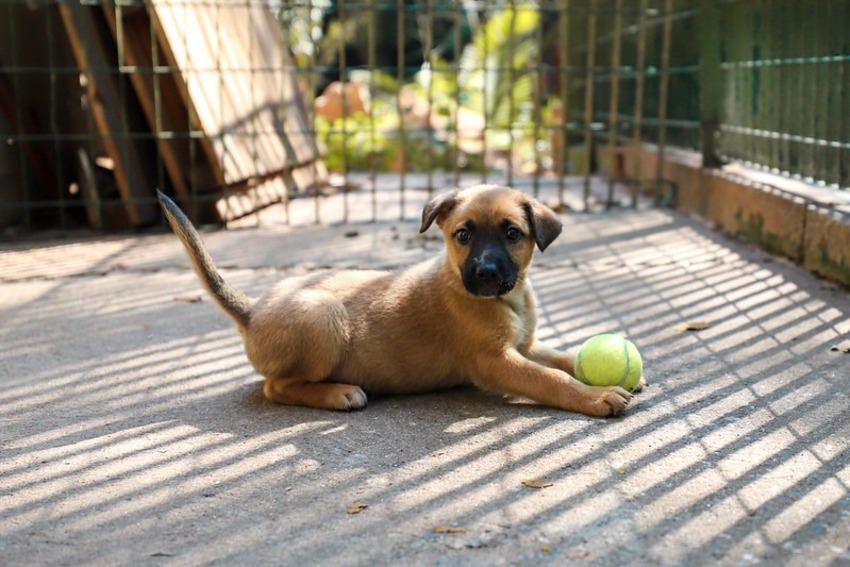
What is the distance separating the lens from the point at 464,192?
4.71m

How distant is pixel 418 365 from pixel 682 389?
119cm

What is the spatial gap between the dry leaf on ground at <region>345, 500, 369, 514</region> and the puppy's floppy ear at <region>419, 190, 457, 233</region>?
155 cm

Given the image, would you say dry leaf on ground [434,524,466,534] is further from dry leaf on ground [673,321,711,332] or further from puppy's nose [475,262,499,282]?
dry leaf on ground [673,321,711,332]

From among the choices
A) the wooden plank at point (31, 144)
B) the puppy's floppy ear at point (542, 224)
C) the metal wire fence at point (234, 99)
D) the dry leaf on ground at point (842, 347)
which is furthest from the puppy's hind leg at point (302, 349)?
the wooden plank at point (31, 144)

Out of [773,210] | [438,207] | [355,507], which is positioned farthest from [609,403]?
[773,210]

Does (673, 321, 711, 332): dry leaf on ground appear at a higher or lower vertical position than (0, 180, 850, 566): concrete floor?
higher

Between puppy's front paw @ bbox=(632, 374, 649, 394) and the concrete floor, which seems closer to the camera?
the concrete floor

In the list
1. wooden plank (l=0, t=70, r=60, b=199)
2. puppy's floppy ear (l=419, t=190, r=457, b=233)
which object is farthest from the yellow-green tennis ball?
wooden plank (l=0, t=70, r=60, b=199)

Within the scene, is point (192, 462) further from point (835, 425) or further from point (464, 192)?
point (835, 425)

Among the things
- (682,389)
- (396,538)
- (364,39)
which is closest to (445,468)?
(396,538)

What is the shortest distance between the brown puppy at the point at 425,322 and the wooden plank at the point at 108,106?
4.60m

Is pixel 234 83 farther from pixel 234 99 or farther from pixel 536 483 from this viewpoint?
pixel 536 483

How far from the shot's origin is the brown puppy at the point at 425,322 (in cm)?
438

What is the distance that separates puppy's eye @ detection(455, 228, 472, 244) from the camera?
14.7ft
